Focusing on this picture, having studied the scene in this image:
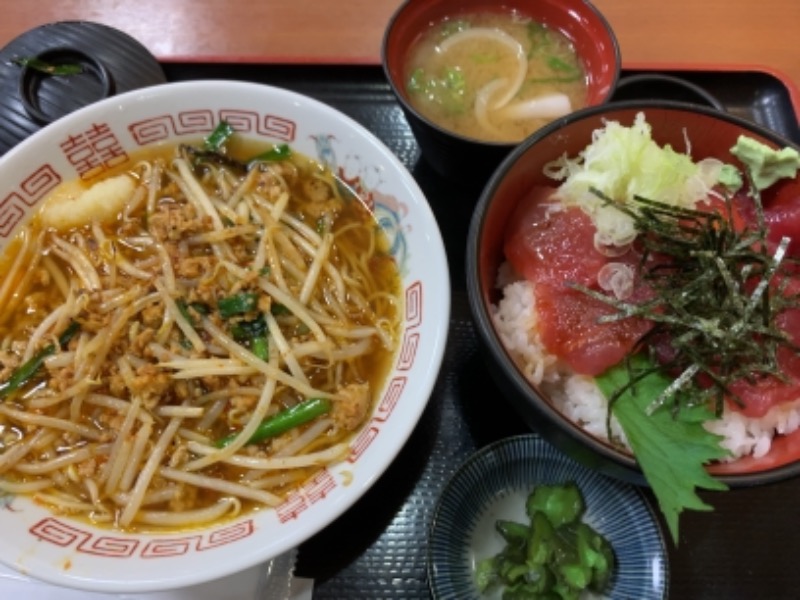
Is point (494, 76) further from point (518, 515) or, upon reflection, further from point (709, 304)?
point (518, 515)

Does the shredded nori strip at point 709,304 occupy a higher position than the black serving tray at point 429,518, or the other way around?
the shredded nori strip at point 709,304

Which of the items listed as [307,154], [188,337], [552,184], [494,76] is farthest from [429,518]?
[494,76]

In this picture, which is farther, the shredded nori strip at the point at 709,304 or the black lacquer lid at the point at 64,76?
the black lacquer lid at the point at 64,76

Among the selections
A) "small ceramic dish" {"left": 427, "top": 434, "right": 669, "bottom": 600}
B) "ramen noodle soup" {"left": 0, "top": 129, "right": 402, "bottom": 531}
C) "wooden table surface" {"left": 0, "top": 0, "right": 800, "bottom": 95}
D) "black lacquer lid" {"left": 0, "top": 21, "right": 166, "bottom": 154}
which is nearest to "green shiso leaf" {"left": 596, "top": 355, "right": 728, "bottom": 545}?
"small ceramic dish" {"left": 427, "top": 434, "right": 669, "bottom": 600}

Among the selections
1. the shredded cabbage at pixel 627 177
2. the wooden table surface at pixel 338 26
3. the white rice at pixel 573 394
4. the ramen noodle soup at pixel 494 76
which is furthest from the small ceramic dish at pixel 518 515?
the wooden table surface at pixel 338 26

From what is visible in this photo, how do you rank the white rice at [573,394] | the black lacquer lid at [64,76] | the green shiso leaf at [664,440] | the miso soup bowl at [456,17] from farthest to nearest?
1. the black lacquer lid at [64,76]
2. the miso soup bowl at [456,17]
3. the white rice at [573,394]
4. the green shiso leaf at [664,440]

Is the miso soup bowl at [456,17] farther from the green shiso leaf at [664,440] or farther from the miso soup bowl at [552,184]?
the green shiso leaf at [664,440]
